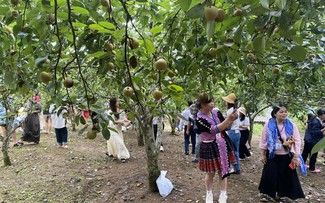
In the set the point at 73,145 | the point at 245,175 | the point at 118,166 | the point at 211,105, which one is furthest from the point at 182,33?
the point at 73,145

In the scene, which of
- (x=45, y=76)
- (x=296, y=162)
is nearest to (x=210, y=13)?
(x=45, y=76)

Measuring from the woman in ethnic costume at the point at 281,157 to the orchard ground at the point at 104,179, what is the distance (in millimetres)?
463

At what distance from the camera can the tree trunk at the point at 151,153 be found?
455 cm

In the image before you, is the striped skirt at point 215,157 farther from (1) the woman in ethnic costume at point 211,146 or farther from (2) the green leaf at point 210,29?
(2) the green leaf at point 210,29

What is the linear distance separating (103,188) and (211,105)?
8.81 ft

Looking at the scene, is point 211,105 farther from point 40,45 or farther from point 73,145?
point 73,145

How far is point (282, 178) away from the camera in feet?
14.1

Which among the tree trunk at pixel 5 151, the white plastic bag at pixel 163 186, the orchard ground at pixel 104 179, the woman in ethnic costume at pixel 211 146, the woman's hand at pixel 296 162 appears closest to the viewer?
the woman in ethnic costume at pixel 211 146

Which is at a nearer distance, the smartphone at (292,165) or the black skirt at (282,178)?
the smartphone at (292,165)

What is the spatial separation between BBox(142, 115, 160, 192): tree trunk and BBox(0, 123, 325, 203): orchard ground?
0.20m

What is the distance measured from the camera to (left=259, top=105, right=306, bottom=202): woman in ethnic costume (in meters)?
4.09

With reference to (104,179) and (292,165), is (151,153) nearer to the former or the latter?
(104,179)

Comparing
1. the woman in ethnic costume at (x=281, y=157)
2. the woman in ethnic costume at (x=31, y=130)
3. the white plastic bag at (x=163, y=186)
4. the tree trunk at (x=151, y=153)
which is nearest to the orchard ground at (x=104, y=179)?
the white plastic bag at (x=163, y=186)

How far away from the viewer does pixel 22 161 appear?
273 inches
